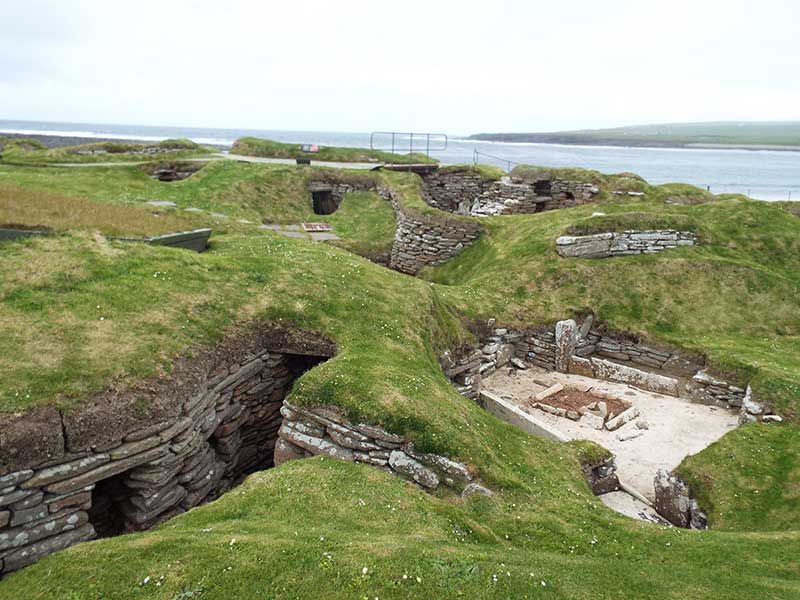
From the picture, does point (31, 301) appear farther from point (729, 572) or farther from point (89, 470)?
point (729, 572)

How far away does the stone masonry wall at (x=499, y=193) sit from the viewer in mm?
35844

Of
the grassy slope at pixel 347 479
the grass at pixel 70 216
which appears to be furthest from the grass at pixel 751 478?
the grass at pixel 70 216

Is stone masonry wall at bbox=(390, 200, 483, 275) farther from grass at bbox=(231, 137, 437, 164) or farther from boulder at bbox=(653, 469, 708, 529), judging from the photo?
boulder at bbox=(653, 469, 708, 529)

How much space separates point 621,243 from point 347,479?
62.7ft

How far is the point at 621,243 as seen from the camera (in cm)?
2461

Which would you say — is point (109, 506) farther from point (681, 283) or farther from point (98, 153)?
point (98, 153)

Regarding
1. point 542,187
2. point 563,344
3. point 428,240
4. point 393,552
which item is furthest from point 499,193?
point 393,552

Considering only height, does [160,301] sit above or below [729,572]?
above

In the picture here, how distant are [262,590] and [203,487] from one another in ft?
18.2

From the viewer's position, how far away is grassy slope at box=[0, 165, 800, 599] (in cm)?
742

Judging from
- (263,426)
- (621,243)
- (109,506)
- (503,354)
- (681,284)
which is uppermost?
(621,243)

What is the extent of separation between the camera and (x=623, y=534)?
10.1m

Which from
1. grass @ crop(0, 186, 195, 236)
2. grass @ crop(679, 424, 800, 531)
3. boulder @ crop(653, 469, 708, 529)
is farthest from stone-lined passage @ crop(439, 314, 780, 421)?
grass @ crop(0, 186, 195, 236)

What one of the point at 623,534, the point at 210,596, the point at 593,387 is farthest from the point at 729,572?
the point at 593,387
